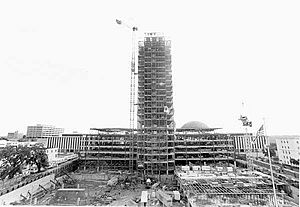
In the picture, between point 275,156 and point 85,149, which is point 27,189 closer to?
point 85,149

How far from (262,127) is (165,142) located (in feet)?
25.6

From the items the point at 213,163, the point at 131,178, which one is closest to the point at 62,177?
the point at 131,178

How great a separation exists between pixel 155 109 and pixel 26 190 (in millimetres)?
7062

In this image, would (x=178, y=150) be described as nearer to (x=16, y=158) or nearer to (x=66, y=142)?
(x=16, y=158)

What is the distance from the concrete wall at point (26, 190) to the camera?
16.7 ft

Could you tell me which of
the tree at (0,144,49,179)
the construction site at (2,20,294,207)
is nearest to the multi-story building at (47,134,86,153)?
the construction site at (2,20,294,207)

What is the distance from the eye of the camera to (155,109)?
1092 cm

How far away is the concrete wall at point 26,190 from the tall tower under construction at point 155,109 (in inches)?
179

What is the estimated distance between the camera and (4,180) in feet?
20.0

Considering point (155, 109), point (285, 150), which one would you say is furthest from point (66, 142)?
point (285, 150)

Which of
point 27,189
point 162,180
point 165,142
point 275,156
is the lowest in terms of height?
point 162,180

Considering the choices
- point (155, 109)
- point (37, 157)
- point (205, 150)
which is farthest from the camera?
point (205, 150)

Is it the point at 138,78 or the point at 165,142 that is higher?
the point at 138,78

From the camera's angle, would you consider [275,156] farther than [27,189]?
Yes
